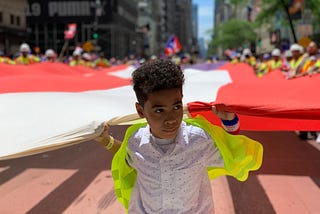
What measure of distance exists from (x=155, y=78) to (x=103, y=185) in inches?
135

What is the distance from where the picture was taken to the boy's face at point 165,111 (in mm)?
2193

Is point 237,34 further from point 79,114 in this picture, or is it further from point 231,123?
point 231,123

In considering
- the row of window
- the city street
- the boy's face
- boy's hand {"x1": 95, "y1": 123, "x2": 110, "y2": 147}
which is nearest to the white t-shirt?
the boy's face

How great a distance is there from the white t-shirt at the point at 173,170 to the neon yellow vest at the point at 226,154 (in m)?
0.07

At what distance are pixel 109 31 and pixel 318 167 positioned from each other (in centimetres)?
6661

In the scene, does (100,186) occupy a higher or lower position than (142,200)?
lower

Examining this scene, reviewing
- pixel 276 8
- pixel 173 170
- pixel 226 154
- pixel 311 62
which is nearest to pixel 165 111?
pixel 173 170

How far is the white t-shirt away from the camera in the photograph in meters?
2.31

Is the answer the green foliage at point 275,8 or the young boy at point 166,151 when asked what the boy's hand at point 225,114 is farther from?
the green foliage at point 275,8

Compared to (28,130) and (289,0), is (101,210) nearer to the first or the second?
(28,130)

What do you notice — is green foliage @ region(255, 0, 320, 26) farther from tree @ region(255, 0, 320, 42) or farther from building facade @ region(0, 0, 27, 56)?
building facade @ region(0, 0, 27, 56)

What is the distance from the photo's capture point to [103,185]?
543 cm

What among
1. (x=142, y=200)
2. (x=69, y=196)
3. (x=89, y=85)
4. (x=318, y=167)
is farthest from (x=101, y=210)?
(x=318, y=167)

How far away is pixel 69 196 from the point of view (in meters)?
5.03
